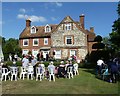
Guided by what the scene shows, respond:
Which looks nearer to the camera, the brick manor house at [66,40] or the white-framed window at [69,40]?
the brick manor house at [66,40]

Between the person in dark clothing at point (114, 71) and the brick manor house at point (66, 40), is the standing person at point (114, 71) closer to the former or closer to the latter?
the person in dark clothing at point (114, 71)

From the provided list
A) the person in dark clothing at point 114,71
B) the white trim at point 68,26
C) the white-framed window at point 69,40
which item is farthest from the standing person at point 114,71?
the white trim at point 68,26

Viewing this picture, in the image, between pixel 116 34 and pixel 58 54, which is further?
pixel 58 54

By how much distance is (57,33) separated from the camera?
51.0 metres

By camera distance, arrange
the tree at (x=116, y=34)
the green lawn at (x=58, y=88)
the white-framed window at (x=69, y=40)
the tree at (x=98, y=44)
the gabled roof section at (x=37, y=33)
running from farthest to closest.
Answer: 1. the gabled roof section at (x=37, y=33)
2. the white-framed window at (x=69, y=40)
3. the tree at (x=98, y=44)
4. the tree at (x=116, y=34)
5. the green lawn at (x=58, y=88)

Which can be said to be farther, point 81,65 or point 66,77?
point 81,65

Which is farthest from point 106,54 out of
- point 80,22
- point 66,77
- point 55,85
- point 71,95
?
point 71,95

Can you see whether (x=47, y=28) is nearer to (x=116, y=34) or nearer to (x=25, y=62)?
(x=116, y=34)

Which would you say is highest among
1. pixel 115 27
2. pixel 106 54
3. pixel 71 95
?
pixel 115 27

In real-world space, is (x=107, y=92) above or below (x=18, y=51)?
below

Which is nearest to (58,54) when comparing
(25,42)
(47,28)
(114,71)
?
(47,28)

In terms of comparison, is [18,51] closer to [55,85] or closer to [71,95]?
[55,85]

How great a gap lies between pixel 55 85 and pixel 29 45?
37924mm

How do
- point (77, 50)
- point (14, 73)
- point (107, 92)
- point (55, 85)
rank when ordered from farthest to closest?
point (77, 50), point (14, 73), point (55, 85), point (107, 92)
